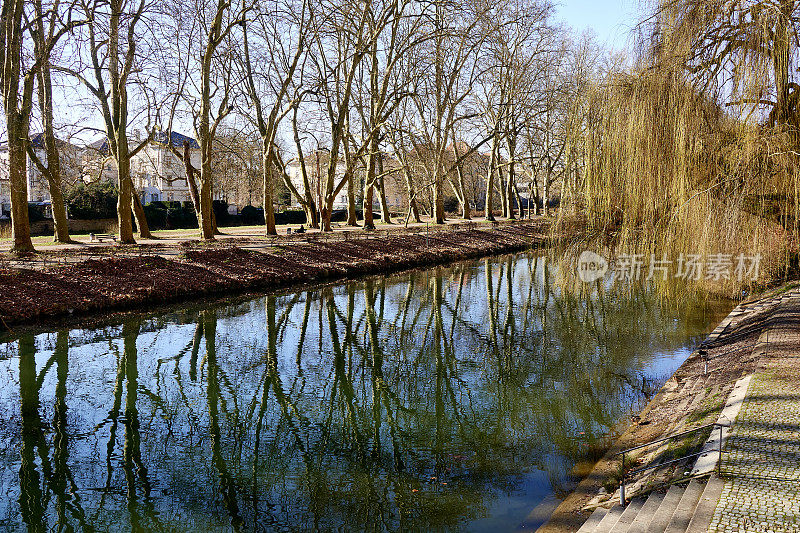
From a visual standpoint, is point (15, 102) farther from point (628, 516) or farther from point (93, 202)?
point (93, 202)

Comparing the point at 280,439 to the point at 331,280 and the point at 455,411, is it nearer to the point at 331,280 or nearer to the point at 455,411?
the point at 455,411

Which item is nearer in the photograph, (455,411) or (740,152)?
(740,152)

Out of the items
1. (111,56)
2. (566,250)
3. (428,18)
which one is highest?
(428,18)

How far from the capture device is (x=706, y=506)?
546 centimetres

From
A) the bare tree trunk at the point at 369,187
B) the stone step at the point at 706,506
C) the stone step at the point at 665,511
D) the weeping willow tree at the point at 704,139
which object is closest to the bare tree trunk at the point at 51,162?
the bare tree trunk at the point at 369,187

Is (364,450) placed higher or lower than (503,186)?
lower

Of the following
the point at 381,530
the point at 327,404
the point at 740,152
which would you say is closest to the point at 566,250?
the point at 740,152

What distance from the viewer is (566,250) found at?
12.0 metres

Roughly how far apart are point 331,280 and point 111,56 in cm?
1055

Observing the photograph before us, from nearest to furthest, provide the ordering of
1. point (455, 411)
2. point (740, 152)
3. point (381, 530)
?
1. point (381, 530)
2. point (740, 152)
3. point (455, 411)

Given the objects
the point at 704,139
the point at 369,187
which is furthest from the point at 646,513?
the point at 369,187

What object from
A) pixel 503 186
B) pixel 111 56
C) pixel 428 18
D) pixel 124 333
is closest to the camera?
pixel 124 333

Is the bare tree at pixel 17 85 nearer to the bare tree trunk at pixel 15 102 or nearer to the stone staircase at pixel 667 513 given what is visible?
the bare tree trunk at pixel 15 102

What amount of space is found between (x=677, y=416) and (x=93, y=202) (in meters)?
35.3
